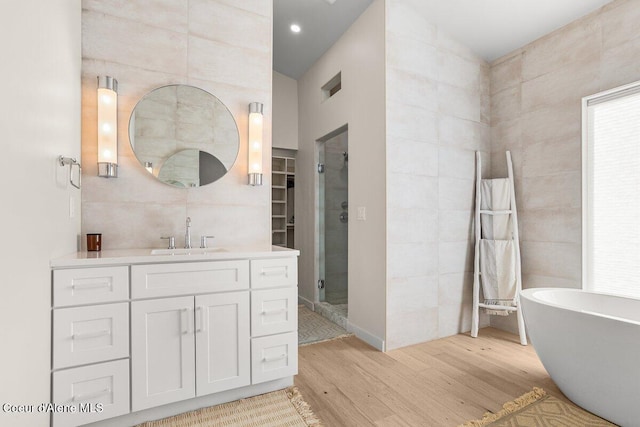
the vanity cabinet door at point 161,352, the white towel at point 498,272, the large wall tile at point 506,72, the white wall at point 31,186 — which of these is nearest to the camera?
the white wall at point 31,186

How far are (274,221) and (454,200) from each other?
234cm

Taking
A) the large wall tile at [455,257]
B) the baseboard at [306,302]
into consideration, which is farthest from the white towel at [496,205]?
the baseboard at [306,302]

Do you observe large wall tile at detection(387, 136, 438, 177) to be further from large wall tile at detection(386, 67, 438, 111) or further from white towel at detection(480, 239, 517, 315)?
white towel at detection(480, 239, 517, 315)

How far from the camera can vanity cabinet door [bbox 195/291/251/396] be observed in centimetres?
172

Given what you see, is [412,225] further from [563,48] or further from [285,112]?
[285,112]

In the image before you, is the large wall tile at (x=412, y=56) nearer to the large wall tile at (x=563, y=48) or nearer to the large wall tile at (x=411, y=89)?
the large wall tile at (x=411, y=89)

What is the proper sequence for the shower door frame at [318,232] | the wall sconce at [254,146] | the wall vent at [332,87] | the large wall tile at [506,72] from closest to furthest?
the wall sconce at [254,146], the large wall tile at [506,72], the wall vent at [332,87], the shower door frame at [318,232]

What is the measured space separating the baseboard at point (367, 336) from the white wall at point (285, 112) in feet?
7.66

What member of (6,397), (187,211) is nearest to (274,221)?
(187,211)

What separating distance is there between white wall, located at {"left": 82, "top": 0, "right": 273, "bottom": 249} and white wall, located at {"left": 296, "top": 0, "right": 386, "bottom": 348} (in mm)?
920

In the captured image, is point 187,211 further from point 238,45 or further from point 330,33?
point 330,33

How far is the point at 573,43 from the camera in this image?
255 cm

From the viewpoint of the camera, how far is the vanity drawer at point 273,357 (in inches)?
73.7

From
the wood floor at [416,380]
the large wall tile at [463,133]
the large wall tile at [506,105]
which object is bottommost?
the wood floor at [416,380]
